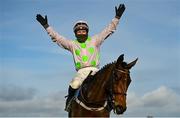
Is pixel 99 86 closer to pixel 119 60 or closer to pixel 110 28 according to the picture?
pixel 119 60

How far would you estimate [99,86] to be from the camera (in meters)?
12.1

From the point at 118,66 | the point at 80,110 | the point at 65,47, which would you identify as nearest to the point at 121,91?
the point at 118,66

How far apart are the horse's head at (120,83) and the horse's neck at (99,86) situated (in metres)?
0.33

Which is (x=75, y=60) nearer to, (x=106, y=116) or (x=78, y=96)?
(x=78, y=96)

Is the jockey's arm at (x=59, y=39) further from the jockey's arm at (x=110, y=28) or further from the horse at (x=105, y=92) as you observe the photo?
the horse at (x=105, y=92)

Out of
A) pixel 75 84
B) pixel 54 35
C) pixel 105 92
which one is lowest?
pixel 105 92

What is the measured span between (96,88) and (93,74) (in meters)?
0.78

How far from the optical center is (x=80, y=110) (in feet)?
40.6

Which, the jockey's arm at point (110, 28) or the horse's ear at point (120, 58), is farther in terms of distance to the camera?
the jockey's arm at point (110, 28)

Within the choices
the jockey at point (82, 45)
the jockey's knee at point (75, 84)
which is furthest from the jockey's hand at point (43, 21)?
the jockey's knee at point (75, 84)

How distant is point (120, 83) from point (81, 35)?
10.4ft

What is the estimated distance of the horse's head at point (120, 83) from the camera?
11.3 meters

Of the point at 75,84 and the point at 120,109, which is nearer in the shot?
the point at 120,109

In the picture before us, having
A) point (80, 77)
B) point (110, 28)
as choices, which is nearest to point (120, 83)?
point (80, 77)
